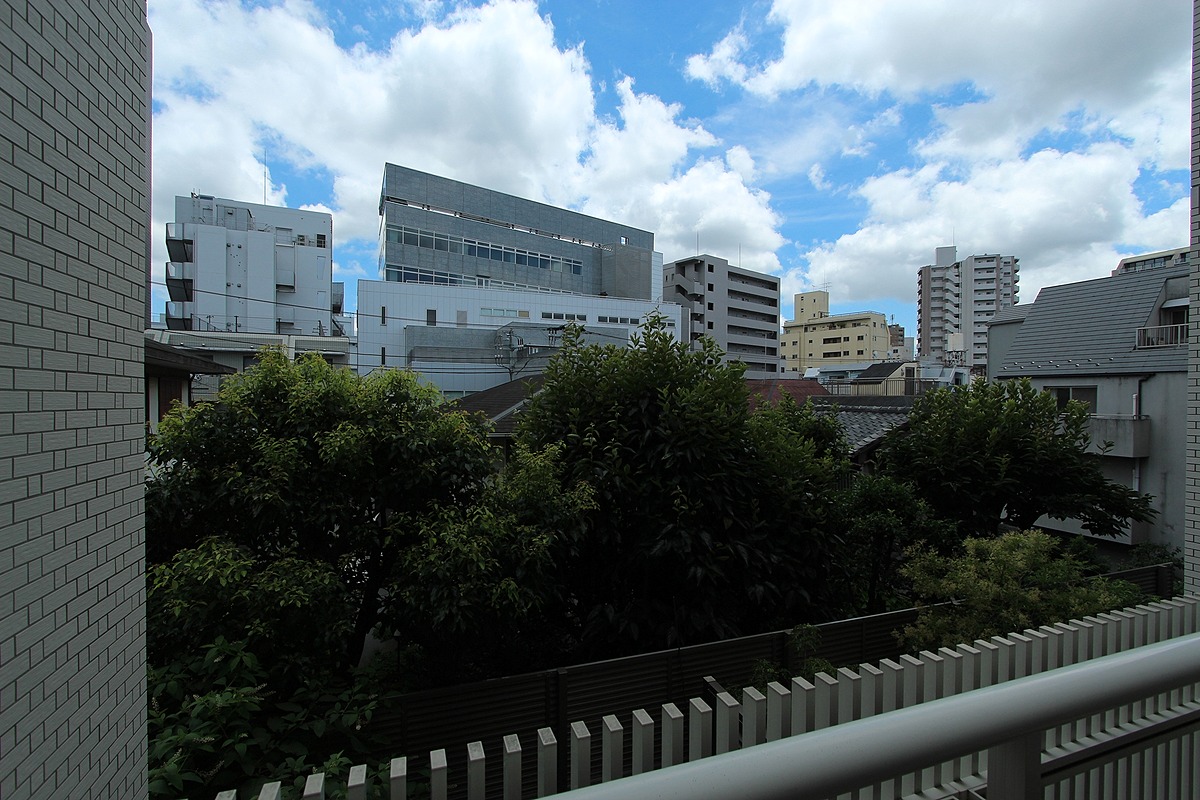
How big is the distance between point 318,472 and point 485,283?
46607 millimetres

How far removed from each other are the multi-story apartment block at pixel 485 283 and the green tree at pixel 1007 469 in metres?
21.5

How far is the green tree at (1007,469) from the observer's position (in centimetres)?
1053

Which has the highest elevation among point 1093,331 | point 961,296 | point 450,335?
point 961,296

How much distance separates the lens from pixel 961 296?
8425cm

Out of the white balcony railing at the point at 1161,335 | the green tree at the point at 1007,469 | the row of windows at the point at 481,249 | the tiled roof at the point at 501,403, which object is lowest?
the green tree at the point at 1007,469

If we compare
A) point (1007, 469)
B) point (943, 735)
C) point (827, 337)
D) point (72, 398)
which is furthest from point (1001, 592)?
point (827, 337)

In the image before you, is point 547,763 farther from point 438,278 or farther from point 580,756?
point 438,278

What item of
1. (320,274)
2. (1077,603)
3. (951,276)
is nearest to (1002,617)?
(1077,603)

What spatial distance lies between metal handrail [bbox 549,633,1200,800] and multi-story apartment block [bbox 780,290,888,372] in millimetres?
82664

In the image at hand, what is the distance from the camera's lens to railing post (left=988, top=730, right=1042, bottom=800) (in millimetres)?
1602

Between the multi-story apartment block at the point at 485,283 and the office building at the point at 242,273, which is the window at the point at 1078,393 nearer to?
the multi-story apartment block at the point at 485,283

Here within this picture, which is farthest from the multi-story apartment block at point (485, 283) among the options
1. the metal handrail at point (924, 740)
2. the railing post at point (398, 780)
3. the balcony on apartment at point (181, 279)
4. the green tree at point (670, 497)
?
the railing post at point (398, 780)

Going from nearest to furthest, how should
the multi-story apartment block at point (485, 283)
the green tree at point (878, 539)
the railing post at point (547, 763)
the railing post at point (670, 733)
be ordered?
the railing post at point (547, 763)
the railing post at point (670, 733)
the green tree at point (878, 539)
the multi-story apartment block at point (485, 283)

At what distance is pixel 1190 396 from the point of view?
18.5 ft
